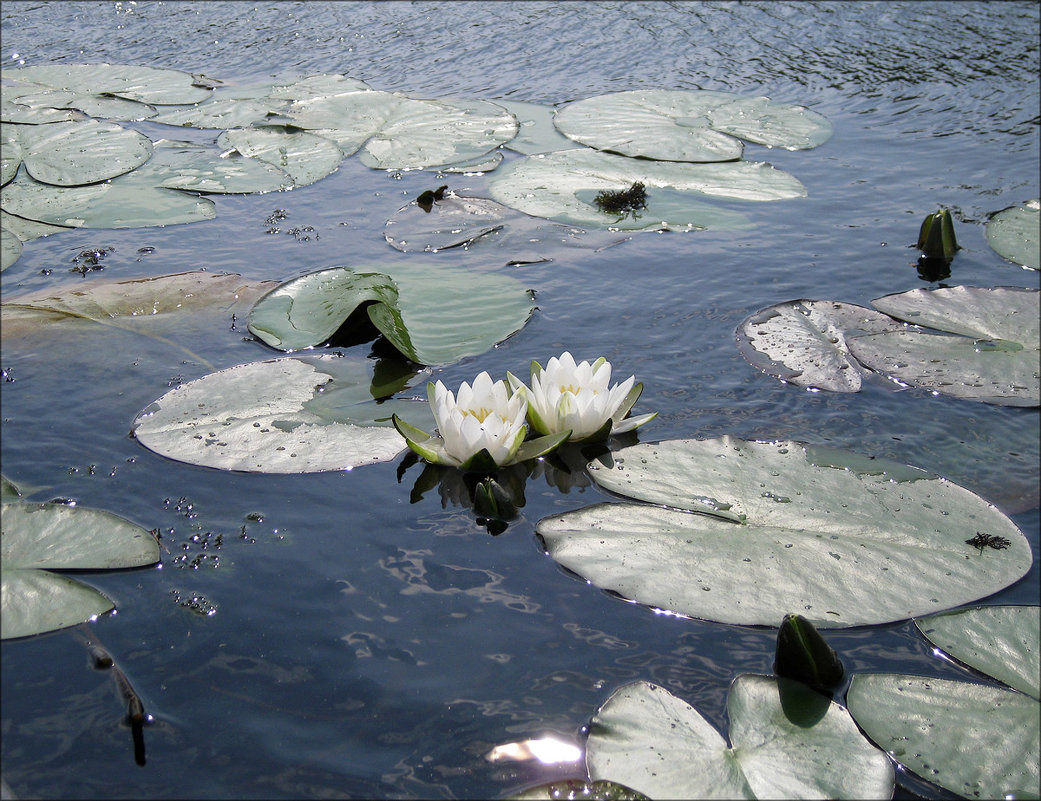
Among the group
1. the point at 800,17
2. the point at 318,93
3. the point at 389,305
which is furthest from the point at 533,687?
the point at 800,17

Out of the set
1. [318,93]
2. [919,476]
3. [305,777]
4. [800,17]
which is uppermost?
[800,17]

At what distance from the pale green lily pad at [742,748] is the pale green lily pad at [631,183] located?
2738mm

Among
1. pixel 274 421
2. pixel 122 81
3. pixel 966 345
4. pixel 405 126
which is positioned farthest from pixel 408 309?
pixel 122 81

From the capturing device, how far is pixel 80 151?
4.72 m

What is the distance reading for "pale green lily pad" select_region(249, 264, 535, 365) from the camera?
120 inches

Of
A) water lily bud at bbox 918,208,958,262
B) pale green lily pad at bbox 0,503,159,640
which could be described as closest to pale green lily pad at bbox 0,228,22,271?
pale green lily pad at bbox 0,503,159,640

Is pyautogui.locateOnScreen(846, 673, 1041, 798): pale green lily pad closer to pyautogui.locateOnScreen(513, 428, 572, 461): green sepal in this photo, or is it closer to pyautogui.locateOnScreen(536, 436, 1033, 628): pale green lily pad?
pyautogui.locateOnScreen(536, 436, 1033, 628): pale green lily pad

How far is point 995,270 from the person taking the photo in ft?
12.4

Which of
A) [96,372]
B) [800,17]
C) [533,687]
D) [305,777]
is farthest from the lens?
[800,17]

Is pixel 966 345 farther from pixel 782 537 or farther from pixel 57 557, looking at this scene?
pixel 57 557

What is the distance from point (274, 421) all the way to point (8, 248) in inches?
80.4

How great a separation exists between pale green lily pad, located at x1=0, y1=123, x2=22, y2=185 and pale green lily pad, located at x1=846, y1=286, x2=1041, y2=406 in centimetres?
423

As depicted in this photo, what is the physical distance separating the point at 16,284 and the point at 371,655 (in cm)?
265

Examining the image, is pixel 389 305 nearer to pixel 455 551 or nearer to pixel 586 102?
pixel 455 551
